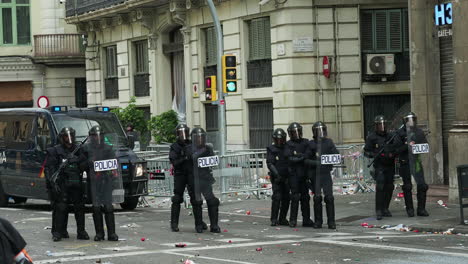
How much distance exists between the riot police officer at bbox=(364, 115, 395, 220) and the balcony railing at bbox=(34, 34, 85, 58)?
27.8 metres

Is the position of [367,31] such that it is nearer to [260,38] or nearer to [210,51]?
[260,38]

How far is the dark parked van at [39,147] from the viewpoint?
20594 mm

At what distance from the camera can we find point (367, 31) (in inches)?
1121

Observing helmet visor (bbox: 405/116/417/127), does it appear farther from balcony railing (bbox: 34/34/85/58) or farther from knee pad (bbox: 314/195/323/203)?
balcony railing (bbox: 34/34/85/58)

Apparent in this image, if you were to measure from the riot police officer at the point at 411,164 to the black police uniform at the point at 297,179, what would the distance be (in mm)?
1910

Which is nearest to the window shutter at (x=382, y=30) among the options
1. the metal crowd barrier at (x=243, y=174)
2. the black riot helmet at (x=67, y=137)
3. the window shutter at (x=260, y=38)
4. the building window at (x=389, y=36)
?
the building window at (x=389, y=36)

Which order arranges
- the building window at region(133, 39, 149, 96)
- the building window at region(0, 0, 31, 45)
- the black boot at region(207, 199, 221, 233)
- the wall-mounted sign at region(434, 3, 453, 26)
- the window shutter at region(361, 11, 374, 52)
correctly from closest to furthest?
the black boot at region(207, 199, 221, 233) → the wall-mounted sign at region(434, 3, 453, 26) → the window shutter at region(361, 11, 374, 52) → the building window at region(133, 39, 149, 96) → the building window at region(0, 0, 31, 45)

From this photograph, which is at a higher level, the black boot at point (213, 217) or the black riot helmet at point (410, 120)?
the black riot helmet at point (410, 120)

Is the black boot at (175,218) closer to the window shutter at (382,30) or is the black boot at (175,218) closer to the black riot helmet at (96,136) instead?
the black riot helmet at (96,136)

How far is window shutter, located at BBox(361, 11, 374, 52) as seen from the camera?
93.3 ft

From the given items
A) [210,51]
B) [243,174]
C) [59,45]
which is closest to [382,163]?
[243,174]

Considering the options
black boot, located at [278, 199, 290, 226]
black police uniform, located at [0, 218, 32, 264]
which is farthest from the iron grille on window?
black police uniform, located at [0, 218, 32, 264]

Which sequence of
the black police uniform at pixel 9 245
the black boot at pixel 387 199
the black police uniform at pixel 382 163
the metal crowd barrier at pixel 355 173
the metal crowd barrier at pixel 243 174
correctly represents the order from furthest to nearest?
the metal crowd barrier at pixel 355 173
the metal crowd barrier at pixel 243 174
the black boot at pixel 387 199
the black police uniform at pixel 382 163
the black police uniform at pixel 9 245

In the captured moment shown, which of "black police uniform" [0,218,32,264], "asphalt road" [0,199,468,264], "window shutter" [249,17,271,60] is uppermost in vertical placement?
"window shutter" [249,17,271,60]
